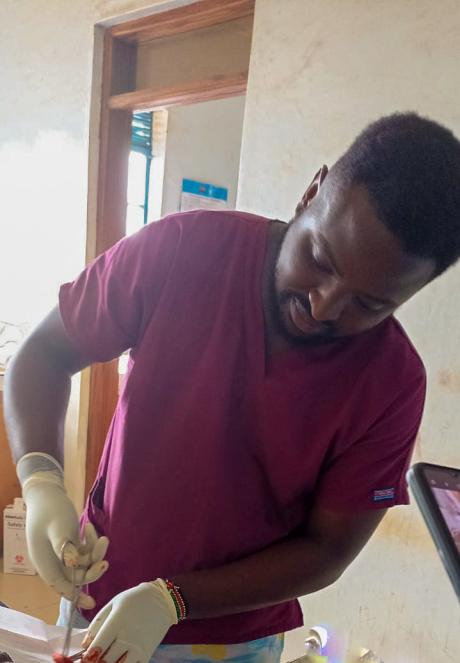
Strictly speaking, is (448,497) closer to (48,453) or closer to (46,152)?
(48,453)

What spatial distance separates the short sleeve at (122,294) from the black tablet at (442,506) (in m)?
0.43

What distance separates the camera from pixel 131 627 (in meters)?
0.77

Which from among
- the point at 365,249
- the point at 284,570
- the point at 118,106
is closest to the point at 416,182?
the point at 365,249

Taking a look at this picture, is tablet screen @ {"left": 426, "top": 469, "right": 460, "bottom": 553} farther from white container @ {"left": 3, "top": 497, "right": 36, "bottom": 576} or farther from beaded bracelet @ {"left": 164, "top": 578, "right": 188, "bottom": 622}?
white container @ {"left": 3, "top": 497, "right": 36, "bottom": 576}

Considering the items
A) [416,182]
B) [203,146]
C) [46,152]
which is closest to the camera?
[416,182]

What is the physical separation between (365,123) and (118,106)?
4.17 feet

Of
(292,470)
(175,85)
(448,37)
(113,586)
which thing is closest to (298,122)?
(448,37)

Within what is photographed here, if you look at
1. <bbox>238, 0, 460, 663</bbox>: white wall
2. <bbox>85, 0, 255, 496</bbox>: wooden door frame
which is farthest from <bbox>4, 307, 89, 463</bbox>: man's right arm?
<bbox>85, 0, 255, 496</bbox>: wooden door frame

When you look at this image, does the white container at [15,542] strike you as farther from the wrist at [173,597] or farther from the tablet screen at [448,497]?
the tablet screen at [448,497]

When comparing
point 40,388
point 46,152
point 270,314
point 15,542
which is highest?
point 46,152

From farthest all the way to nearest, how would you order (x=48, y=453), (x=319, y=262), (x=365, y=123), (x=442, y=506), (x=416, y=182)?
1. (x=365, y=123)
2. (x=48, y=453)
3. (x=319, y=262)
4. (x=416, y=182)
5. (x=442, y=506)

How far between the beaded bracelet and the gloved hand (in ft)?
0.29

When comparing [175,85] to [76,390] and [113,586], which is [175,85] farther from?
[113,586]

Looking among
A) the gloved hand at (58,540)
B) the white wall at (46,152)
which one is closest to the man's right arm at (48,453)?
the gloved hand at (58,540)
